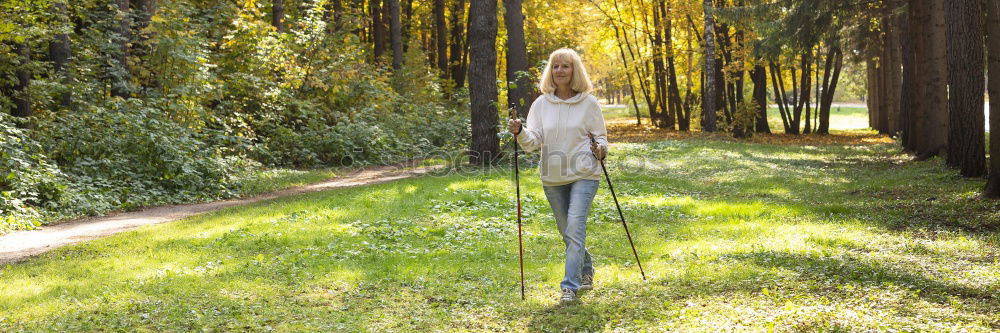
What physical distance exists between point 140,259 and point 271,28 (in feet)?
43.3

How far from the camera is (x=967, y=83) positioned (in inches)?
521

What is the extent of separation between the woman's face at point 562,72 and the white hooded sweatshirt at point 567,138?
14cm

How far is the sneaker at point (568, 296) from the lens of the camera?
6281 millimetres

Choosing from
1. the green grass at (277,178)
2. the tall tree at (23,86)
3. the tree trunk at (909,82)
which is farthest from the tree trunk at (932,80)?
the tall tree at (23,86)

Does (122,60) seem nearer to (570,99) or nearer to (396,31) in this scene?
(396,31)

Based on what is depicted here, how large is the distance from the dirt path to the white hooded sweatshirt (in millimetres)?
5672

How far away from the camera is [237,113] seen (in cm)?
1784

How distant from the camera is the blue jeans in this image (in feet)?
20.2

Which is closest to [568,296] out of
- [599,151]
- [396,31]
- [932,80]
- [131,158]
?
[599,151]

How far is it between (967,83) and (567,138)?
10.2 m

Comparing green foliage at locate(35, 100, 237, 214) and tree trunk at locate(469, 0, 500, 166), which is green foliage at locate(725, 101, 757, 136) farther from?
green foliage at locate(35, 100, 237, 214)

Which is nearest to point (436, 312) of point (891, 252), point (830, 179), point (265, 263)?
point (265, 263)

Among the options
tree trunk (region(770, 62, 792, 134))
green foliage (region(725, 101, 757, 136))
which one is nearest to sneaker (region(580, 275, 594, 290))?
green foliage (region(725, 101, 757, 136))

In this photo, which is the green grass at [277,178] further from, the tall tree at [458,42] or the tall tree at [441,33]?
the tall tree at [458,42]
